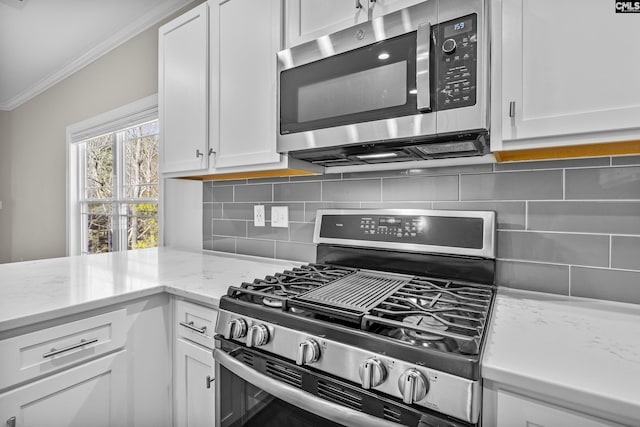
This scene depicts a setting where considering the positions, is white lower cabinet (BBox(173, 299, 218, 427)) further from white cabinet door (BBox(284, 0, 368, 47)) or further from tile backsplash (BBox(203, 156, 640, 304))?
white cabinet door (BBox(284, 0, 368, 47))

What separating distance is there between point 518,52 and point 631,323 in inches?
31.7

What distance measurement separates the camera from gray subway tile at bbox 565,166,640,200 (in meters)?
0.98

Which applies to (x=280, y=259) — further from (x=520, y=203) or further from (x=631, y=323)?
(x=631, y=323)

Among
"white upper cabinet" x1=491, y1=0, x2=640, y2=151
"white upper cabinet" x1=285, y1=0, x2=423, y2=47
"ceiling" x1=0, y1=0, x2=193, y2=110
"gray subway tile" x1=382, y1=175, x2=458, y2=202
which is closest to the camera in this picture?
"white upper cabinet" x1=491, y1=0, x2=640, y2=151

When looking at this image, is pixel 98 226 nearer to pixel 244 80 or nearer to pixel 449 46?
pixel 244 80

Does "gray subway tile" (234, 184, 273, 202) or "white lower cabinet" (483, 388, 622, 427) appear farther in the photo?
"gray subway tile" (234, 184, 273, 202)

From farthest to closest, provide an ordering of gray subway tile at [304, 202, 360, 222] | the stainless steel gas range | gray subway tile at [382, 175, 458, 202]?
gray subway tile at [304, 202, 360, 222] → gray subway tile at [382, 175, 458, 202] → the stainless steel gas range

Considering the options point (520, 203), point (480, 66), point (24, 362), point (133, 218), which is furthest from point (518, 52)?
point (133, 218)

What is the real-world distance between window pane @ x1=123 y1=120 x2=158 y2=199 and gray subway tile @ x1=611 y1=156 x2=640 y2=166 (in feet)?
9.20

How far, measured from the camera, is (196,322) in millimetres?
1223

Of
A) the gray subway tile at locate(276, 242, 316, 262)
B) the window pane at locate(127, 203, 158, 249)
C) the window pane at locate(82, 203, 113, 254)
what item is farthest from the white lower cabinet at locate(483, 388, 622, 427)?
the window pane at locate(82, 203, 113, 254)

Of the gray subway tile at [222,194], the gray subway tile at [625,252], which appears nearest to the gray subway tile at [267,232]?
the gray subway tile at [222,194]

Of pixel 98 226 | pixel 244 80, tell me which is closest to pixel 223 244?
pixel 244 80

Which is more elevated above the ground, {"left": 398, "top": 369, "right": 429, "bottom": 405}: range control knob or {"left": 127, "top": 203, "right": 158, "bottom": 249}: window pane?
{"left": 127, "top": 203, "right": 158, "bottom": 249}: window pane
